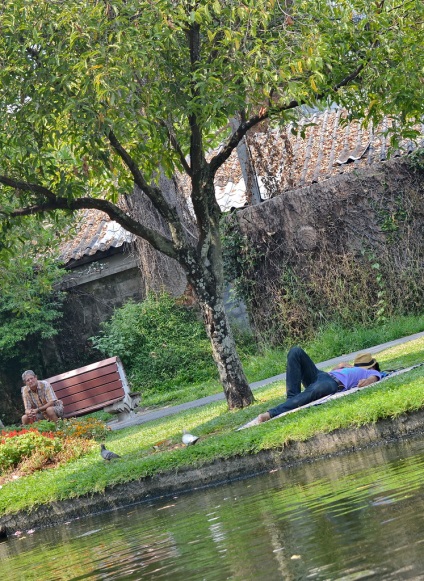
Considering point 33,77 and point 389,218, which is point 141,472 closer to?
point 33,77

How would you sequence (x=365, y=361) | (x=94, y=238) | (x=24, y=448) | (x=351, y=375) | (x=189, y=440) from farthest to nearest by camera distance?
(x=94, y=238), (x=24, y=448), (x=365, y=361), (x=351, y=375), (x=189, y=440)

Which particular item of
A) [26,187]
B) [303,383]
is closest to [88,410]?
[26,187]

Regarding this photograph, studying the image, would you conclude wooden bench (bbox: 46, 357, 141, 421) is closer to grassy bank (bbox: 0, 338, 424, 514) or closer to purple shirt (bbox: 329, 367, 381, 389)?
grassy bank (bbox: 0, 338, 424, 514)

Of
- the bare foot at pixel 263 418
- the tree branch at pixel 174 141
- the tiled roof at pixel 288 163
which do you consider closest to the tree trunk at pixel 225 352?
the tree branch at pixel 174 141

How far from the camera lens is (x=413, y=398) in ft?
32.1

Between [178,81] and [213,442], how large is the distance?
4898 mm

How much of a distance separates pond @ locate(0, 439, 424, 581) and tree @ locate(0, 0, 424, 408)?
467cm

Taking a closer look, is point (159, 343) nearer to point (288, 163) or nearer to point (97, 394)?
point (97, 394)

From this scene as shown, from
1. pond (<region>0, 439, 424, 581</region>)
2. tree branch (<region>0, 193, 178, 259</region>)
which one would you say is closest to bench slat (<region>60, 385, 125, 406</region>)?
tree branch (<region>0, 193, 178, 259</region>)

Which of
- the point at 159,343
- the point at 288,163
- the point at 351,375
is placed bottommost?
the point at 351,375

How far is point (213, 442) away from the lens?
11.1m

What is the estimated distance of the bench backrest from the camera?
1880cm

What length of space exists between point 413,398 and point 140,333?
532 inches

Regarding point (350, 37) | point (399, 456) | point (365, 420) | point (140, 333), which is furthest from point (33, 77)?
point (140, 333)
